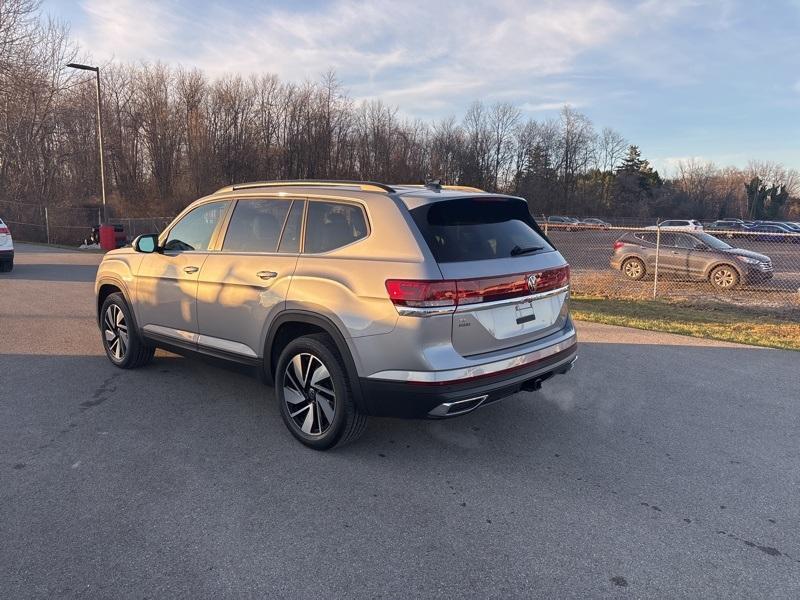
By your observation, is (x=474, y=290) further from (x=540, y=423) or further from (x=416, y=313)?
(x=540, y=423)

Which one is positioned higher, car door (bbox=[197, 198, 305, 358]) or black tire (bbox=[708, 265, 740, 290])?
car door (bbox=[197, 198, 305, 358])

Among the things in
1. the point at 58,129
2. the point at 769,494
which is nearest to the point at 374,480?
the point at 769,494

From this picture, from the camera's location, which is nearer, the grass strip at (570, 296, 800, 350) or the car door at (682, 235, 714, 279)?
the grass strip at (570, 296, 800, 350)

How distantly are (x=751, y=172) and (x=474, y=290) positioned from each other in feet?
423

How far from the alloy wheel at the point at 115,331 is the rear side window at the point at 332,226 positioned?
110 inches

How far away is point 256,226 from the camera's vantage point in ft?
14.5

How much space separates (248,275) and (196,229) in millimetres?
1115

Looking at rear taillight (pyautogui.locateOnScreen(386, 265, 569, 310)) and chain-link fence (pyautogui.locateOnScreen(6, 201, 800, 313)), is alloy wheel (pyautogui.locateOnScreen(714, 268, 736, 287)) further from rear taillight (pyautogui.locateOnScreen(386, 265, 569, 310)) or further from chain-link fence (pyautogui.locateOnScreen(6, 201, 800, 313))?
rear taillight (pyautogui.locateOnScreen(386, 265, 569, 310))

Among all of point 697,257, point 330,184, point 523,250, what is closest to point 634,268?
point 697,257

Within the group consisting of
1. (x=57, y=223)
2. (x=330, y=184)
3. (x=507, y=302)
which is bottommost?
(x=507, y=302)

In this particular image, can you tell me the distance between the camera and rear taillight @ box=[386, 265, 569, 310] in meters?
3.23

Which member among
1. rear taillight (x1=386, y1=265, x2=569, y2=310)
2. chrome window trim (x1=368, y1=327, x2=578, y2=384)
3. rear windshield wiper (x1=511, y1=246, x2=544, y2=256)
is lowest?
chrome window trim (x1=368, y1=327, x2=578, y2=384)

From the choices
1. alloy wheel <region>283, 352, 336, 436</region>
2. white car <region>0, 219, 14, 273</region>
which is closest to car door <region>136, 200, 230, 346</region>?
→ alloy wheel <region>283, 352, 336, 436</region>

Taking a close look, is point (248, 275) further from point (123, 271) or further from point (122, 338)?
point (122, 338)
